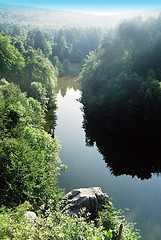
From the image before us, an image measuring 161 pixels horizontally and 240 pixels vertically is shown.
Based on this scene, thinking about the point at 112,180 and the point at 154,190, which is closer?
the point at 154,190

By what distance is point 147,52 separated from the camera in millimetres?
39875

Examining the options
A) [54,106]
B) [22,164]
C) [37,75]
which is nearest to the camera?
[22,164]

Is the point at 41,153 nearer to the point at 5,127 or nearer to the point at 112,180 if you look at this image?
the point at 5,127

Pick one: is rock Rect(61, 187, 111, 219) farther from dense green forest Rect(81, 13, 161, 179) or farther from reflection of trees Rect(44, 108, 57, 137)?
reflection of trees Rect(44, 108, 57, 137)

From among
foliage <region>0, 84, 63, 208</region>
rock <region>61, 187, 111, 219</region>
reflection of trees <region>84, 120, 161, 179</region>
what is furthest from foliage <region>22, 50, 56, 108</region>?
rock <region>61, 187, 111, 219</region>

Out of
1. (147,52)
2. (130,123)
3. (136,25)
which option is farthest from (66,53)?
(130,123)

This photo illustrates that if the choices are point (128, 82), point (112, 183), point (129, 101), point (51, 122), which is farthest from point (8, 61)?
point (112, 183)

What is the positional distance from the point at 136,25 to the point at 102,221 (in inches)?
1743

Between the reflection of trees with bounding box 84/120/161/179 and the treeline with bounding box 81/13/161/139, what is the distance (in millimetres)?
1455

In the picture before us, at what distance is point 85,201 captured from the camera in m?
17.4

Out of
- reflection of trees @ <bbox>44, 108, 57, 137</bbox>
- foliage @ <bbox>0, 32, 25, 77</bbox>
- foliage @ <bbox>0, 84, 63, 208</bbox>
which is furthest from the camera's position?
foliage @ <bbox>0, 32, 25, 77</bbox>

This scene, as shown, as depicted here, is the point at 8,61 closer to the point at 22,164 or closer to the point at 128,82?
the point at 128,82

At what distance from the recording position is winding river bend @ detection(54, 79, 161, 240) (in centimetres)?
2012

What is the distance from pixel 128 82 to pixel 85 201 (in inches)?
975
